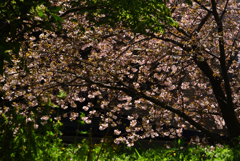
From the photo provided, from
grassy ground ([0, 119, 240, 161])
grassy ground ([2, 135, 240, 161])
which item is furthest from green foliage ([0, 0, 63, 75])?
grassy ground ([2, 135, 240, 161])

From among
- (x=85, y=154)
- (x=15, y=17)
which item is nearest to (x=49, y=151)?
(x=85, y=154)

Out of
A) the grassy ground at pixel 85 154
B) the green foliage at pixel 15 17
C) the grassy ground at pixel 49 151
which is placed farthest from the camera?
the green foliage at pixel 15 17

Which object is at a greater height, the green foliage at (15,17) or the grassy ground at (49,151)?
the green foliage at (15,17)

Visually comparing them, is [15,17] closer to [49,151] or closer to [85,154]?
[49,151]

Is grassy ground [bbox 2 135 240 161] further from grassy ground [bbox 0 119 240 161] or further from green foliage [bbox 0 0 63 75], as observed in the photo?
green foliage [bbox 0 0 63 75]

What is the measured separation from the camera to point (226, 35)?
1071 centimetres

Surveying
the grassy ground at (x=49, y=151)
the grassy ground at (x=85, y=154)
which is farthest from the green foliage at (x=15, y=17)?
the grassy ground at (x=85, y=154)

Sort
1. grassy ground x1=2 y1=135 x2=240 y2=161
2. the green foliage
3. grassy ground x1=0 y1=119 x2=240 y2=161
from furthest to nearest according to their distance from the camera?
1. the green foliage
2. grassy ground x1=2 y1=135 x2=240 y2=161
3. grassy ground x1=0 y1=119 x2=240 y2=161

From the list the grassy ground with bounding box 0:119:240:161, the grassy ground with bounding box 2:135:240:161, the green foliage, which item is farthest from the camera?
the green foliage

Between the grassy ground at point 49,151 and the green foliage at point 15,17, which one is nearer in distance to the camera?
the grassy ground at point 49,151

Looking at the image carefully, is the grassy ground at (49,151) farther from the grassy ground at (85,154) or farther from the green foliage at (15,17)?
the green foliage at (15,17)

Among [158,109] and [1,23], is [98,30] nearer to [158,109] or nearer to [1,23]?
[158,109]

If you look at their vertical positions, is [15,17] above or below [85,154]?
above

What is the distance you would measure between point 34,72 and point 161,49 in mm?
3751
